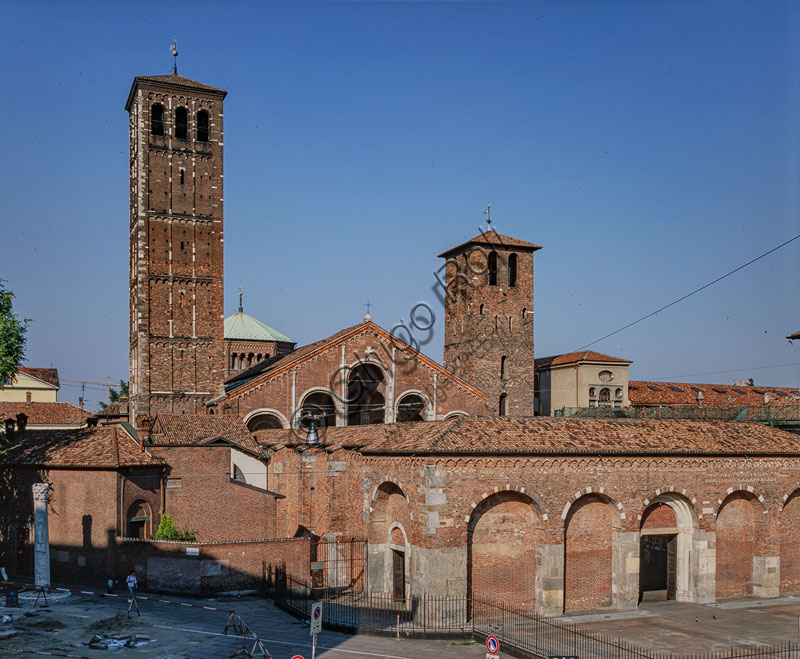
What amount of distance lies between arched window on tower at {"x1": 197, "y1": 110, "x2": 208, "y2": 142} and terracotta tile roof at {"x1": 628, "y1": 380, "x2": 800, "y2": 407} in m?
32.3

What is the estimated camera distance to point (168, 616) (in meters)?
23.4

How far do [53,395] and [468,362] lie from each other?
135 feet

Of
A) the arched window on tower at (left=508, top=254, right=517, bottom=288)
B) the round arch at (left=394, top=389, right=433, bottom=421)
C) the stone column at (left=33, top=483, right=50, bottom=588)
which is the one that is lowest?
the stone column at (left=33, top=483, right=50, bottom=588)

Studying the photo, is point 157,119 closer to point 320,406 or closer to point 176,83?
point 176,83

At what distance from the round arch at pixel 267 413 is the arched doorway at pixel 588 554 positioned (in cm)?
1814

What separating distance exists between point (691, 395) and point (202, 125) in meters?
37.0

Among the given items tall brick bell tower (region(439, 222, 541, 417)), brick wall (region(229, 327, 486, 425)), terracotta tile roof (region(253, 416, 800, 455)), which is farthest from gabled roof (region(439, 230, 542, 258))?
terracotta tile roof (region(253, 416, 800, 455))

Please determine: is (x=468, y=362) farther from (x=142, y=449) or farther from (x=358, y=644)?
(x=358, y=644)

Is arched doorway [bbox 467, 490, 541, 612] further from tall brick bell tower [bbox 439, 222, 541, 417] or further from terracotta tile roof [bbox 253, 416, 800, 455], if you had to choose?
tall brick bell tower [bbox 439, 222, 541, 417]

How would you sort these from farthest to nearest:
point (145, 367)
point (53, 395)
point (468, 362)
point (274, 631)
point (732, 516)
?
point (53, 395) → point (468, 362) → point (145, 367) → point (732, 516) → point (274, 631)

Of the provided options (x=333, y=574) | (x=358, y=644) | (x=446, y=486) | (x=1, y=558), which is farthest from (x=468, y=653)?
(x=1, y=558)

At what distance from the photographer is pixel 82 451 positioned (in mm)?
28891

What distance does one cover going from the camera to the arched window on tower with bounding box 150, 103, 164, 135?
1829 inches

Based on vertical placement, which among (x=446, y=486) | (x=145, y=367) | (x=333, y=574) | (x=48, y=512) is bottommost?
(x=333, y=574)
